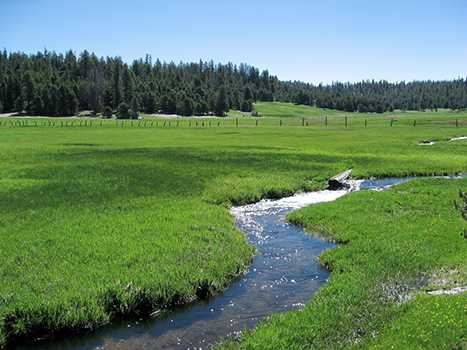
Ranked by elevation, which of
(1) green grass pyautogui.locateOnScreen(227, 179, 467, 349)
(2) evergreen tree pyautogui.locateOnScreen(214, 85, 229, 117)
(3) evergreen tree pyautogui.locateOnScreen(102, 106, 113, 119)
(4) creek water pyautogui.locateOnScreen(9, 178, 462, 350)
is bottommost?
(4) creek water pyautogui.locateOnScreen(9, 178, 462, 350)

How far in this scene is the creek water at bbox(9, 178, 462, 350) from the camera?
9000mm

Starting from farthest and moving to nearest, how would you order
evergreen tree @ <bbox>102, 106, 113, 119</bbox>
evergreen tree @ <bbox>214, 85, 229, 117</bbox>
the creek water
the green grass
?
evergreen tree @ <bbox>214, 85, 229, 117</bbox>, evergreen tree @ <bbox>102, 106, 113, 119</bbox>, the creek water, the green grass

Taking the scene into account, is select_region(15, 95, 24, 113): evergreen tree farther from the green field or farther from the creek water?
the creek water

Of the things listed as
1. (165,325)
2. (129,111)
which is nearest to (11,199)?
(165,325)

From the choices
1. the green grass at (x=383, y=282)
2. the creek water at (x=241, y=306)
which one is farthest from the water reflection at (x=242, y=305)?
the green grass at (x=383, y=282)

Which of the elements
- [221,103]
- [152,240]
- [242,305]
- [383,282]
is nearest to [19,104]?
[221,103]

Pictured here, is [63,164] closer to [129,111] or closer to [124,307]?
[124,307]

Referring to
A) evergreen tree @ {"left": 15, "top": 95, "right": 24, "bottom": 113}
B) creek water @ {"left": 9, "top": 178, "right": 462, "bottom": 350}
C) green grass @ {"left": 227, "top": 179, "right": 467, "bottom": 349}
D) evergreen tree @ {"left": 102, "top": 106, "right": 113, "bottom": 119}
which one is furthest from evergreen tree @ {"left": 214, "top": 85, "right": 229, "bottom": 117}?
creek water @ {"left": 9, "top": 178, "right": 462, "bottom": 350}

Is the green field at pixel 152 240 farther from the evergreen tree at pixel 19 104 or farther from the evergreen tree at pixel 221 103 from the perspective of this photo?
the evergreen tree at pixel 19 104

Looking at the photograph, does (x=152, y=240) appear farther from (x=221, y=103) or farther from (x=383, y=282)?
(x=221, y=103)

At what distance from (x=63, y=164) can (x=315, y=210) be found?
21.6m

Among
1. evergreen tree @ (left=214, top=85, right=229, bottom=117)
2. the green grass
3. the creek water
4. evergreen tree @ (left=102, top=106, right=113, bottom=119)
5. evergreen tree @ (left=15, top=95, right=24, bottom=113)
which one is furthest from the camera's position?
evergreen tree @ (left=214, top=85, right=229, bottom=117)

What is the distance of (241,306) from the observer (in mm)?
10586

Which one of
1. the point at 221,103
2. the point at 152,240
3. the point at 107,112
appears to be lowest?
the point at 152,240
